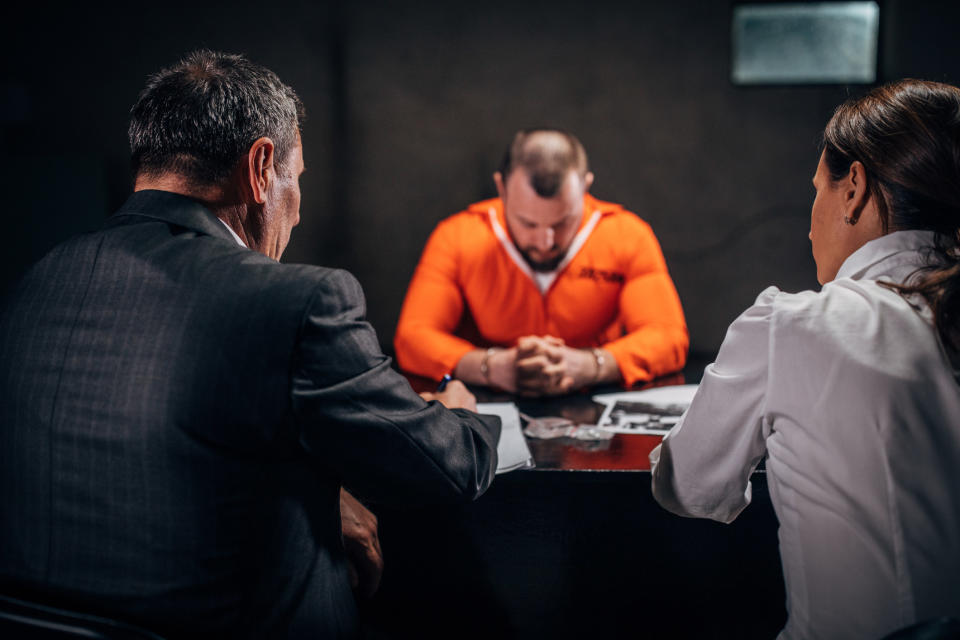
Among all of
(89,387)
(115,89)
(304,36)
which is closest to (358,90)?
(304,36)

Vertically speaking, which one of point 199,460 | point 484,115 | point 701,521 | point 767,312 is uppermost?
point 484,115

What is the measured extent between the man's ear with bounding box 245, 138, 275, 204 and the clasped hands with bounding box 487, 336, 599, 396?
85 centimetres

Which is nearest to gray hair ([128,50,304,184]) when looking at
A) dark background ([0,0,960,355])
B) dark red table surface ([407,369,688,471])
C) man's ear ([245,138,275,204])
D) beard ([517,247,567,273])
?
man's ear ([245,138,275,204])

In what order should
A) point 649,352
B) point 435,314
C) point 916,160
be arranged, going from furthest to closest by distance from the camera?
point 435,314, point 649,352, point 916,160

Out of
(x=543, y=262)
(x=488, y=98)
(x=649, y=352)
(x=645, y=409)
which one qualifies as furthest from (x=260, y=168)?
(x=488, y=98)

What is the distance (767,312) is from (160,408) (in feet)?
2.56

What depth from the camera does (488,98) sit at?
303cm

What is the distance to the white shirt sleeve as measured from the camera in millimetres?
928

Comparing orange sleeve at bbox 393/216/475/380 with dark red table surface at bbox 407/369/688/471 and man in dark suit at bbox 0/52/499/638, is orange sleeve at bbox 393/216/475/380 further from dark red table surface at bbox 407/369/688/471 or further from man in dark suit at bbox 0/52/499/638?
man in dark suit at bbox 0/52/499/638

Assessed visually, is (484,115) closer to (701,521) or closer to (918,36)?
(918,36)

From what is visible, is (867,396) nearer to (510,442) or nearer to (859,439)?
(859,439)

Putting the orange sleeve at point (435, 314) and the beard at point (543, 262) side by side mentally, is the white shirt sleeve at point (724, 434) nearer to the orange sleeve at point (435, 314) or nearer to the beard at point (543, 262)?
the orange sleeve at point (435, 314)

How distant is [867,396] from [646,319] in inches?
57.9

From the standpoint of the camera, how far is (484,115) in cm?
305
